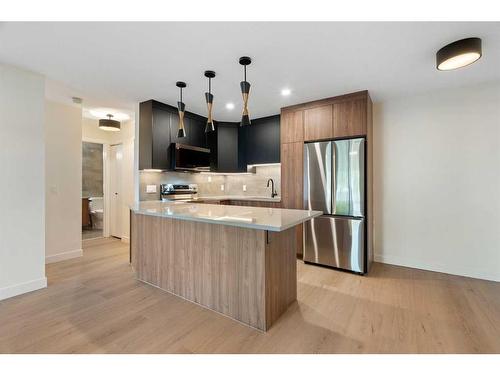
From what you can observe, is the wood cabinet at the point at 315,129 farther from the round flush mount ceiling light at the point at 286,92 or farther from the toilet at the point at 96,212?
the toilet at the point at 96,212

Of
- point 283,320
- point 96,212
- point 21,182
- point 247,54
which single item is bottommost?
point 283,320

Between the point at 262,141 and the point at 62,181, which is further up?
the point at 262,141

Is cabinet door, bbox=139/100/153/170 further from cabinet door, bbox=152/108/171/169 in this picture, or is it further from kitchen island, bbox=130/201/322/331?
kitchen island, bbox=130/201/322/331

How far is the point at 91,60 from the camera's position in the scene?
7.43 feet

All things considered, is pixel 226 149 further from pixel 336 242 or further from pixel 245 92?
pixel 336 242

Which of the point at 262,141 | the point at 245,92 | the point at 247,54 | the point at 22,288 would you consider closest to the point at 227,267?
the point at 245,92

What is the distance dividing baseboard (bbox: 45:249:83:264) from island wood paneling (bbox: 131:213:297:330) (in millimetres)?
1966

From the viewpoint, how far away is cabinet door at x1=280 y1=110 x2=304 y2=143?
3.50m

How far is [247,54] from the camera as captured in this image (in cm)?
215

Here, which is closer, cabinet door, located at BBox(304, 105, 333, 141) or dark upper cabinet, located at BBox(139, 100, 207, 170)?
cabinet door, located at BBox(304, 105, 333, 141)

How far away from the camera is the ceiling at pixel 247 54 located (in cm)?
180

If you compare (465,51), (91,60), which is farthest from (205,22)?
(465,51)

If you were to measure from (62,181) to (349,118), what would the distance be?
439 centimetres

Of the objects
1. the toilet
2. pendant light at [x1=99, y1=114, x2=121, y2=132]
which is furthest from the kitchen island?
the toilet
